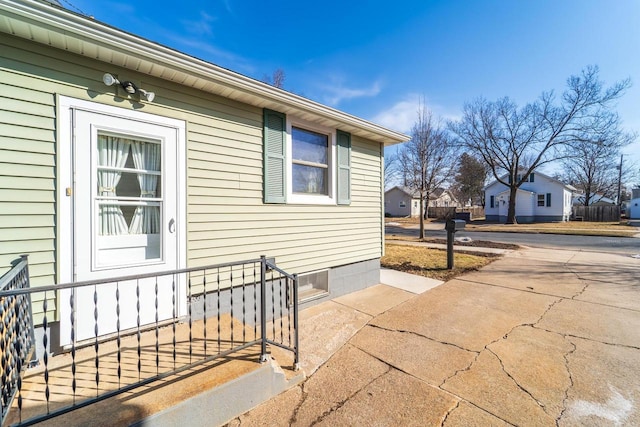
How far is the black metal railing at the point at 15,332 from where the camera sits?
1580mm

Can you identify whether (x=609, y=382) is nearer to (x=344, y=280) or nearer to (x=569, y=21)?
(x=344, y=280)

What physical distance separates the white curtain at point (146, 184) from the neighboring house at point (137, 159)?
0.04 ft

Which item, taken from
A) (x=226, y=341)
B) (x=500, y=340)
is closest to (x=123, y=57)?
(x=226, y=341)

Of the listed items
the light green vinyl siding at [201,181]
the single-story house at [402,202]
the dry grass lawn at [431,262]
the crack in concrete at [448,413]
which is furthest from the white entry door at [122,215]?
the single-story house at [402,202]

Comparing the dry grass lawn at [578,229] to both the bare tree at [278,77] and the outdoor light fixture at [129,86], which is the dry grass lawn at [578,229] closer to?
the bare tree at [278,77]

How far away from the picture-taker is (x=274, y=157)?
4.02m

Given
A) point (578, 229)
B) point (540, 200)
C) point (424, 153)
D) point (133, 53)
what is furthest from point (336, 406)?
point (540, 200)

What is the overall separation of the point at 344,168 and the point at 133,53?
337 centimetres

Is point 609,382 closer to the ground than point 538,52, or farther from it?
closer to the ground

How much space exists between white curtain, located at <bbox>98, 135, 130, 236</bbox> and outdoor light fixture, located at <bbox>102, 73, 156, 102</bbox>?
0.53 metres

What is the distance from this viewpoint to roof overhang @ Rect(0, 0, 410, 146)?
2201 mm

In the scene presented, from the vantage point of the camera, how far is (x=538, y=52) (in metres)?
8.41

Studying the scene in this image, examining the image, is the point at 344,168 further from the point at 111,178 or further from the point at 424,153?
the point at 424,153

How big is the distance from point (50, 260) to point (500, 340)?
16.1ft
